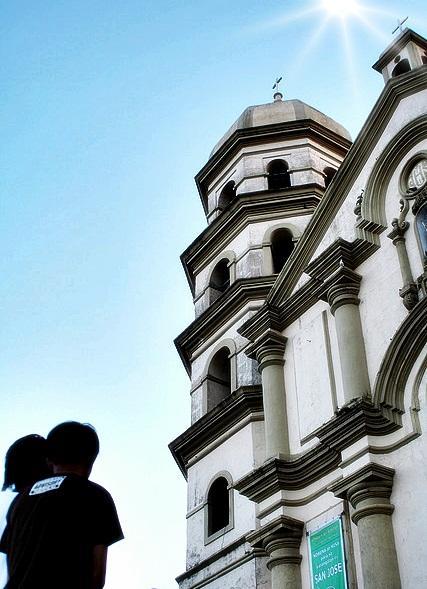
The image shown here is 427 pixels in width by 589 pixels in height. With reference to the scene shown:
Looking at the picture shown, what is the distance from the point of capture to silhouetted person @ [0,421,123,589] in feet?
9.84

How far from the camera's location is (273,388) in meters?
13.2

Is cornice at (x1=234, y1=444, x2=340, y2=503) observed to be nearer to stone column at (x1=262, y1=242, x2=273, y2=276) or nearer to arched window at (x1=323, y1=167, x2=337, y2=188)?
stone column at (x1=262, y1=242, x2=273, y2=276)

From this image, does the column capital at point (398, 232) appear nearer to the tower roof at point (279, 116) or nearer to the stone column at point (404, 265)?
the stone column at point (404, 265)

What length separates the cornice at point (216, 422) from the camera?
47.4 feet

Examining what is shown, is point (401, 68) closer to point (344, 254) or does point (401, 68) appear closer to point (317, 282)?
point (344, 254)

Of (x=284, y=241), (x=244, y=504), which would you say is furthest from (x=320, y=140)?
(x=244, y=504)

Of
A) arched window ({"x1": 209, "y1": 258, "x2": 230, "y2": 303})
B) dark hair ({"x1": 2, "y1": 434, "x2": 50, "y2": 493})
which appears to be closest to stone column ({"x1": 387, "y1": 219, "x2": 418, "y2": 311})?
arched window ({"x1": 209, "y1": 258, "x2": 230, "y2": 303})

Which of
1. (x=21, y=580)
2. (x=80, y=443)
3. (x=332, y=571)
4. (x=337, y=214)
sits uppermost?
(x=337, y=214)

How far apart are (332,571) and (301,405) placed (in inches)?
118

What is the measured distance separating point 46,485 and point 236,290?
1360cm

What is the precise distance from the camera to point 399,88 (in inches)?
534

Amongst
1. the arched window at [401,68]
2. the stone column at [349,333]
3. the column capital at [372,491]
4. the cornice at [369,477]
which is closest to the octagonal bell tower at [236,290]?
the stone column at [349,333]

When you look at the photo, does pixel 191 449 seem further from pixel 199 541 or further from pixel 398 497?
pixel 398 497

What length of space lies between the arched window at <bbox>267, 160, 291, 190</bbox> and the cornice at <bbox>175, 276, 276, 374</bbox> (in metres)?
3.70
